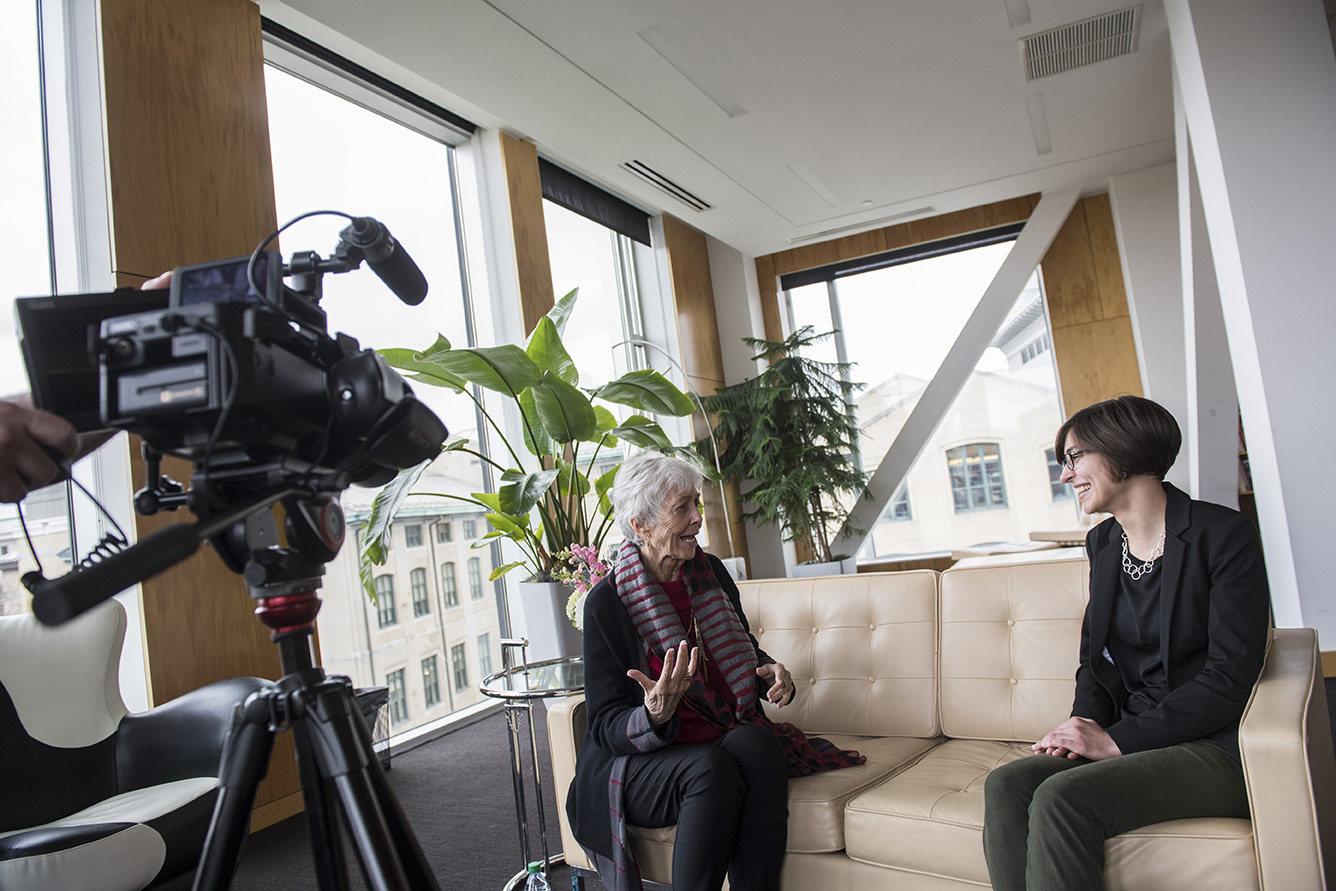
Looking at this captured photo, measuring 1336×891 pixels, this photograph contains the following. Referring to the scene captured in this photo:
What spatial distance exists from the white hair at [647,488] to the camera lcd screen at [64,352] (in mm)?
1401

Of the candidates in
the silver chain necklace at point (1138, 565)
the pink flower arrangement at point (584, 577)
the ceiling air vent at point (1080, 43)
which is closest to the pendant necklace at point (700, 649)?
the pink flower arrangement at point (584, 577)

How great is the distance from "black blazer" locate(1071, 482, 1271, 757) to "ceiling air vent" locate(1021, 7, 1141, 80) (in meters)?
3.38

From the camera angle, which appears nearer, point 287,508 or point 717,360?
point 287,508

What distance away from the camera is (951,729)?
217cm

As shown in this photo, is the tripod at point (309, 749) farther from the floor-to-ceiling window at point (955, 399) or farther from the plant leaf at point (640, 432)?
the floor-to-ceiling window at point (955, 399)

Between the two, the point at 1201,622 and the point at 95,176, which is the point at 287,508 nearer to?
the point at 1201,622

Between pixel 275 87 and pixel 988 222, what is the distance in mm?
5356

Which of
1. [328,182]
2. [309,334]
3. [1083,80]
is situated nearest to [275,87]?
[328,182]

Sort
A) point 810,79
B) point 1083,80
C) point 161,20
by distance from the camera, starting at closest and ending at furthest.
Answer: point 161,20 < point 810,79 < point 1083,80

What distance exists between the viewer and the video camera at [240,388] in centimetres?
72

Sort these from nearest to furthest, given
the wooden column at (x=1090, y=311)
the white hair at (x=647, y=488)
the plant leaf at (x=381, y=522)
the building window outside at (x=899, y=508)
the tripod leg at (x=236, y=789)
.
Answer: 1. the tripod leg at (x=236, y=789)
2. the white hair at (x=647, y=488)
3. the plant leaf at (x=381, y=522)
4. the wooden column at (x=1090, y=311)
5. the building window outside at (x=899, y=508)

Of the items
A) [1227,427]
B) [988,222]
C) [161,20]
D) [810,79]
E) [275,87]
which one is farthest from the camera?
[988,222]

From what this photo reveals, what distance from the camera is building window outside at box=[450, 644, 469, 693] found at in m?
4.59

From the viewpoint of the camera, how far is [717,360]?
24.6 feet
